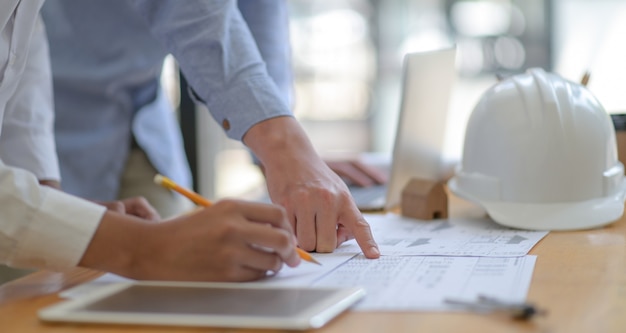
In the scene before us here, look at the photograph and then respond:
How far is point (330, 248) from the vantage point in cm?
115

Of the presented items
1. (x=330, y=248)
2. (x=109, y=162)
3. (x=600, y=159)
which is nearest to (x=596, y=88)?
(x=600, y=159)

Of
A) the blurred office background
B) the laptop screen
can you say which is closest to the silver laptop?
the laptop screen

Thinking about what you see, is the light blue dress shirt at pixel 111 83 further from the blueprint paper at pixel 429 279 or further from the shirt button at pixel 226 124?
the blueprint paper at pixel 429 279

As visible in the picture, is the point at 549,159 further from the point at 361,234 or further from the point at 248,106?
the point at 248,106

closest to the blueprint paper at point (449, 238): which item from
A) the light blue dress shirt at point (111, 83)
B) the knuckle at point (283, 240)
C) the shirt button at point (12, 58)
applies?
the knuckle at point (283, 240)

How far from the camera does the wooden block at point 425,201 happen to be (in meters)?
1.46

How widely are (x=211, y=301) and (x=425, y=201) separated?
0.68 m

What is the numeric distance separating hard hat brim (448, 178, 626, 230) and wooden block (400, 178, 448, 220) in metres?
0.13

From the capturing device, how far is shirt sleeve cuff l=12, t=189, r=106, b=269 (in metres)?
0.96

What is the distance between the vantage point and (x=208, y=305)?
32.9 inches

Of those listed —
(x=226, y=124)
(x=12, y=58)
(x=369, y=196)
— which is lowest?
(x=369, y=196)

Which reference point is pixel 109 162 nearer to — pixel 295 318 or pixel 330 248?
pixel 330 248

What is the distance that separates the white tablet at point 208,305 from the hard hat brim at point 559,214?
1.72 ft

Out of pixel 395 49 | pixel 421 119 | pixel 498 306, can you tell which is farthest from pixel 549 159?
pixel 395 49
